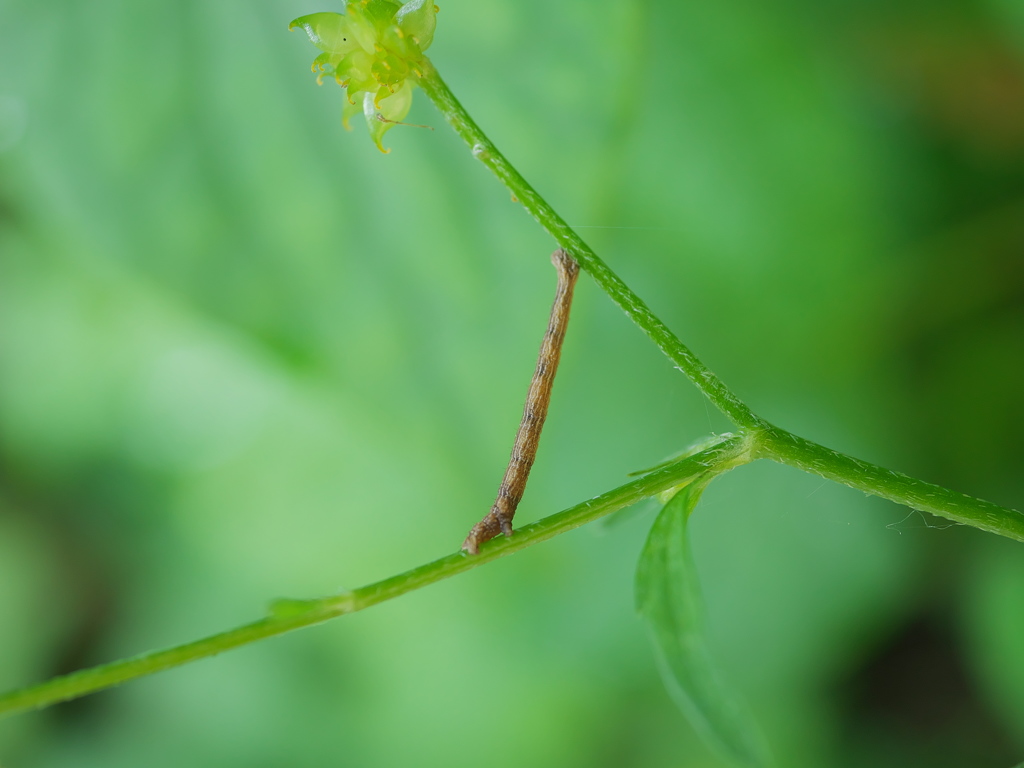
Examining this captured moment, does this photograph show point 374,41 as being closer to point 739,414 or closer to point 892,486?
point 739,414

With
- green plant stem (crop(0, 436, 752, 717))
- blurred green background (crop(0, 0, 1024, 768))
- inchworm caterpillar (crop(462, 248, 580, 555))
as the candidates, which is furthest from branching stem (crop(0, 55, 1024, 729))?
blurred green background (crop(0, 0, 1024, 768))

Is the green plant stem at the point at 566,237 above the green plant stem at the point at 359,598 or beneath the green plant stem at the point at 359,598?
above

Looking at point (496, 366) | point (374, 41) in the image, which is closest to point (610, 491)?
point (374, 41)

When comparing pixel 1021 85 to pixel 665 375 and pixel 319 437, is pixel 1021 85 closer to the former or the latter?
pixel 665 375

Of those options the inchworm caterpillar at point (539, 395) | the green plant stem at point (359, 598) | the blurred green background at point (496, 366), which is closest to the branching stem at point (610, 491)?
the green plant stem at point (359, 598)

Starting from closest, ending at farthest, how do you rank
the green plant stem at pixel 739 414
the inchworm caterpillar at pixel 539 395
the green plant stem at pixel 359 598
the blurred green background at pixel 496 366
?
the green plant stem at pixel 359 598 < the green plant stem at pixel 739 414 < the inchworm caterpillar at pixel 539 395 < the blurred green background at pixel 496 366

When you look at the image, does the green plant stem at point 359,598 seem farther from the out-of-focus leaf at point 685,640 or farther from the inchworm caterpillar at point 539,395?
the inchworm caterpillar at point 539,395

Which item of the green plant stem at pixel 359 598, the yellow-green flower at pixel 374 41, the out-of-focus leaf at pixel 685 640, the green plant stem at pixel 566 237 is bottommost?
the out-of-focus leaf at pixel 685 640

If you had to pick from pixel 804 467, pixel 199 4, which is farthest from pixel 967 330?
pixel 199 4

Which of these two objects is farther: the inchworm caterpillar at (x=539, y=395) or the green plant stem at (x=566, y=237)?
the inchworm caterpillar at (x=539, y=395)
